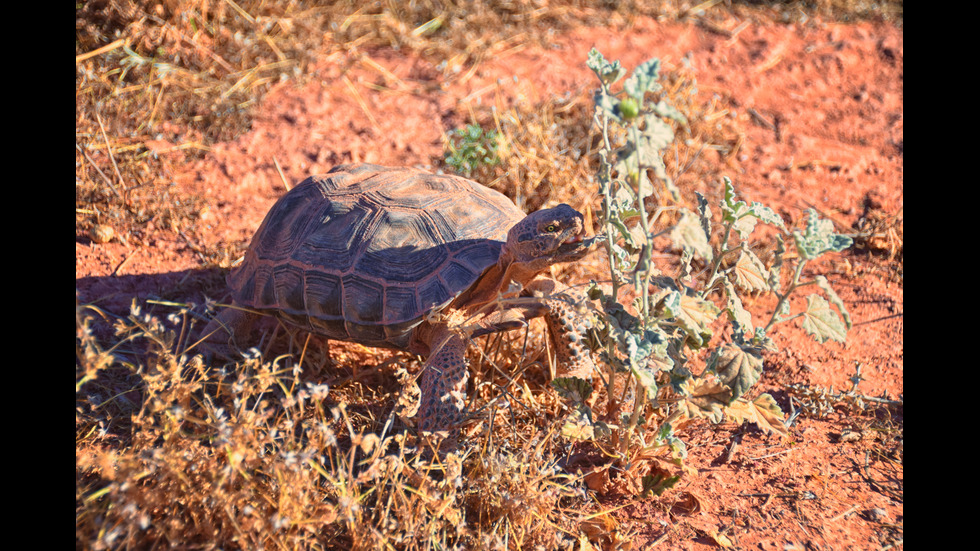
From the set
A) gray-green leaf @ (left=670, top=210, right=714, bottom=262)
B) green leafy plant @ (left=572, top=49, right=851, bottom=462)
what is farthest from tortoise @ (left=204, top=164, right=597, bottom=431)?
gray-green leaf @ (left=670, top=210, right=714, bottom=262)

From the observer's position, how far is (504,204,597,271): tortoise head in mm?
2893

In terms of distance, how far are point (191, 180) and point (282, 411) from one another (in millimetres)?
2545

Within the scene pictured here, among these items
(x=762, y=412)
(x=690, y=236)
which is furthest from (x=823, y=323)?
(x=690, y=236)

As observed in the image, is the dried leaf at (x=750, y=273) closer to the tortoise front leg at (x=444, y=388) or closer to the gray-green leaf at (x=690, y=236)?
the gray-green leaf at (x=690, y=236)

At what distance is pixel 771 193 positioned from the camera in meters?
5.23

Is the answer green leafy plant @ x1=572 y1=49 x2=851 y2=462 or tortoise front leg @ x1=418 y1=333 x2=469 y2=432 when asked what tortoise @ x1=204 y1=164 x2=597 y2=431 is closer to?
tortoise front leg @ x1=418 y1=333 x2=469 y2=432

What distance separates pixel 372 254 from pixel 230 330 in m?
1.09

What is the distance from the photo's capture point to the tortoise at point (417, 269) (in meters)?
3.04

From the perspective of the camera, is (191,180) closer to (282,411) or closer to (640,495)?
(282,411)

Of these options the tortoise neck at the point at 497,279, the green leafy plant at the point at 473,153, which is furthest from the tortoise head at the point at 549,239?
the green leafy plant at the point at 473,153

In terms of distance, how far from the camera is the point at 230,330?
3674 mm

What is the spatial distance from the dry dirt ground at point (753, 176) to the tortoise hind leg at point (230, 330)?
0.49 m

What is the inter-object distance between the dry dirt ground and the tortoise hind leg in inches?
19.4

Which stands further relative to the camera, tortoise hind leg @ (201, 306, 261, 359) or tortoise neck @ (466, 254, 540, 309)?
A: tortoise hind leg @ (201, 306, 261, 359)
